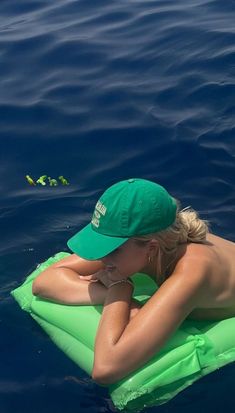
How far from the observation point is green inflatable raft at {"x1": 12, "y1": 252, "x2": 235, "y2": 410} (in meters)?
3.96

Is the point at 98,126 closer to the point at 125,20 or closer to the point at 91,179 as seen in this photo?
the point at 91,179

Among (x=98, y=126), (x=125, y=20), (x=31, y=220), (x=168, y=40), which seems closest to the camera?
(x=31, y=220)

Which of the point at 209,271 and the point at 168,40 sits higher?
the point at 209,271

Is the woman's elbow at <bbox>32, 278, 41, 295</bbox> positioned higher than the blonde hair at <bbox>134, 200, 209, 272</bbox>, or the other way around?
the blonde hair at <bbox>134, 200, 209, 272</bbox>

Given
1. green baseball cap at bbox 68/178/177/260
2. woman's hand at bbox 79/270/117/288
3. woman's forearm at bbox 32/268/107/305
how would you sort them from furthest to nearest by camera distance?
1. woman's forearm at bbox 32/268/107/305
2. woman's hand at bbox 79/270/117/288
3. green baseball cap at bbox 68/178/177/260

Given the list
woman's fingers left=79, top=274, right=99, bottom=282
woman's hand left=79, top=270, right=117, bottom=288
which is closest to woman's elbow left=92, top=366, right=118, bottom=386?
woman's hand left=79, top=270, right=117, bottom=288

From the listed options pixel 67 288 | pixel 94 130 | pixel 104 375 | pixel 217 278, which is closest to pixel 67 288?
pixel 67 288

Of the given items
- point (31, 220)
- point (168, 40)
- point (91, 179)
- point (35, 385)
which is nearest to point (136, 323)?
point (35, 385)

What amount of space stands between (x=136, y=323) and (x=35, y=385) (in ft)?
3.12

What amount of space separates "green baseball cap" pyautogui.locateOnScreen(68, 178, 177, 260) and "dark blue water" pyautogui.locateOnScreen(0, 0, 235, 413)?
0.99 m

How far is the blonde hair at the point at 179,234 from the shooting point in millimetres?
3895

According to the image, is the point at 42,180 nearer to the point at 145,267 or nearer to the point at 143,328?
the point at 145,267

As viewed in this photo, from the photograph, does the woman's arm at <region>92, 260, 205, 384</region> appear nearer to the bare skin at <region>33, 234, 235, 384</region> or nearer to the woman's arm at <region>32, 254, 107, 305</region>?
the bare skin at <region>33, 234, 235, 384</region>

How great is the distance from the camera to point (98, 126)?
754 cm
